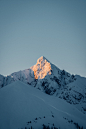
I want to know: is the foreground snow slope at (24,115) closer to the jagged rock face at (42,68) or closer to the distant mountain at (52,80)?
the distant mountain at (52,80)

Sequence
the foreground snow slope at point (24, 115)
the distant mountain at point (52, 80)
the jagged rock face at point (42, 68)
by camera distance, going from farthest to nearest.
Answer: the jagged rock face at point (42, 68) < the distant mountain at point (52, 80) < the foreground snow slope at point (24, 115)

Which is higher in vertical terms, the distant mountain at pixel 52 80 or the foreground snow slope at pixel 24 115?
the distant mountain at pixel 52 80

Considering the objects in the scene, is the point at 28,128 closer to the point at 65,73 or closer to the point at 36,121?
the point at 36,121

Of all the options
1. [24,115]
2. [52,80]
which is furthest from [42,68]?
[24,115]

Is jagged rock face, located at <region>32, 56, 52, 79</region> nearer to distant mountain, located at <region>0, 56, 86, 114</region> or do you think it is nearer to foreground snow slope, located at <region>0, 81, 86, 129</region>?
distant mountain, located at <region>0, 56, 86, 114</region>

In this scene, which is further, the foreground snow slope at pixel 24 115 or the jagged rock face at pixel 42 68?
the jagged rock face at pixel 42 68

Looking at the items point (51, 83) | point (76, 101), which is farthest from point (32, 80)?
point (76, 101)

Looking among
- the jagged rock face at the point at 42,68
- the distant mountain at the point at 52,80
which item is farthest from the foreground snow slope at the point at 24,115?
the jagged rock face at the point at 42,68

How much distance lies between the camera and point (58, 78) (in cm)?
4031

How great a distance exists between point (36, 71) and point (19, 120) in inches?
1554

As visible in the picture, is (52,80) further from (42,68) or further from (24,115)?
(24,115)

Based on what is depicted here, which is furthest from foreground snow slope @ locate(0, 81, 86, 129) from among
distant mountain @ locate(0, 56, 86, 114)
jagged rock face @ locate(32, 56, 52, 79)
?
jagged rock face @ locate(32, 56, 52, 79)

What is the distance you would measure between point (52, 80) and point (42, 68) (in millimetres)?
9152

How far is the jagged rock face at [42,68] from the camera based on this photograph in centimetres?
4178
